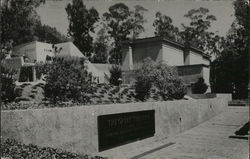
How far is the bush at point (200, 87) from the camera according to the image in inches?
1123

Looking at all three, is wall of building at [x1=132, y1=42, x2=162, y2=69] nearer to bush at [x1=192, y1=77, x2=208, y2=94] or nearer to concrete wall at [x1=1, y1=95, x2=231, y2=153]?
bush at [x1=192, y1=77, x2=208, y2=94]

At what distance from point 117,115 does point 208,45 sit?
48411 mm

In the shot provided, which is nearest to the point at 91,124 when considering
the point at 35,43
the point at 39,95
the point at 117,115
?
the point at 117,115

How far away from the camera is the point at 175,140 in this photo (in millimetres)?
14188

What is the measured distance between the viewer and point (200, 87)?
28562 millimetres

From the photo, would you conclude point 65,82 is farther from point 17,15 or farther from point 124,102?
point 17,15

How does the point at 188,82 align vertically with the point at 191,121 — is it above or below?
above

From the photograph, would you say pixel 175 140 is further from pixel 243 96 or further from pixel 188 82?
pixel 243 96

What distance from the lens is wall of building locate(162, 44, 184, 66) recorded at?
3103 cm

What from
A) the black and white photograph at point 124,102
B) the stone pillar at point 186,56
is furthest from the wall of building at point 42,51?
the stone pillar at point 186,56

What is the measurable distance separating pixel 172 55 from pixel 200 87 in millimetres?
5529

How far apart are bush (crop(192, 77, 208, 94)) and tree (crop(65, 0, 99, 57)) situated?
29.6m

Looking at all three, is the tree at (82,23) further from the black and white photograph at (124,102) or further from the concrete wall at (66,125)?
the concrete wall at (66,125)

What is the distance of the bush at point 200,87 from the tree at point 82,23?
97.0 feet
